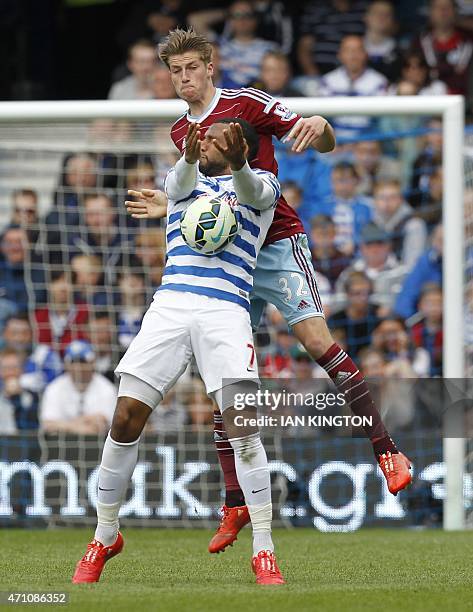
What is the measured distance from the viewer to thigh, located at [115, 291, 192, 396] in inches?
242

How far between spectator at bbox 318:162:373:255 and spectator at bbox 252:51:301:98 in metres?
1.20

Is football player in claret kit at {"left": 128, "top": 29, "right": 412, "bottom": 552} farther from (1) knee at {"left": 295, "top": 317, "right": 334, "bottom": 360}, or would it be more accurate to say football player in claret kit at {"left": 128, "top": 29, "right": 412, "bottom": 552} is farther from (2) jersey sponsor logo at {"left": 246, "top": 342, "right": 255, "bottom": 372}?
(2) jersey sponsor logo at {"left": 246, "top": 342, "right": 255, "bottom": 372}

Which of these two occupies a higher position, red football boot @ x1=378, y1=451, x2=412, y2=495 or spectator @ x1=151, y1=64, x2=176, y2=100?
spectator @ x1=151, y1=64, x2=176, y2=100

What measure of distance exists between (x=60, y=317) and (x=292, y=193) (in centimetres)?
238

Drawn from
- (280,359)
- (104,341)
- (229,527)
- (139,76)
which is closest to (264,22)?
(139,76)

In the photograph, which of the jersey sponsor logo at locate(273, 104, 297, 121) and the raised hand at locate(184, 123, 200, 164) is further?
the jersey sponsor logo at locate(273, 104, 297, 121)

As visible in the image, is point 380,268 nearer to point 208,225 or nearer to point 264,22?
point 264,22

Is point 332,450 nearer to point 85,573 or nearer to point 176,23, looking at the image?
point 85,573

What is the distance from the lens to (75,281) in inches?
452

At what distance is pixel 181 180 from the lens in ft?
20.3

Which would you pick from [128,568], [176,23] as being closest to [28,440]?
[128,568]

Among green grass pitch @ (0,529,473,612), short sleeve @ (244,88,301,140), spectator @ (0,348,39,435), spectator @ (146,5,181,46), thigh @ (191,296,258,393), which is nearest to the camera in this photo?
green grass pitch @ (0,529,473,612)

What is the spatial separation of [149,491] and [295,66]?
6332 millimetres

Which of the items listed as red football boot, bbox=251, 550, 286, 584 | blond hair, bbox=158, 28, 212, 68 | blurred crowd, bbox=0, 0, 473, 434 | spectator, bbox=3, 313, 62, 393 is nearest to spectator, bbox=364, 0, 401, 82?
blurred crowd, bbox=0, 0, 473, 434
